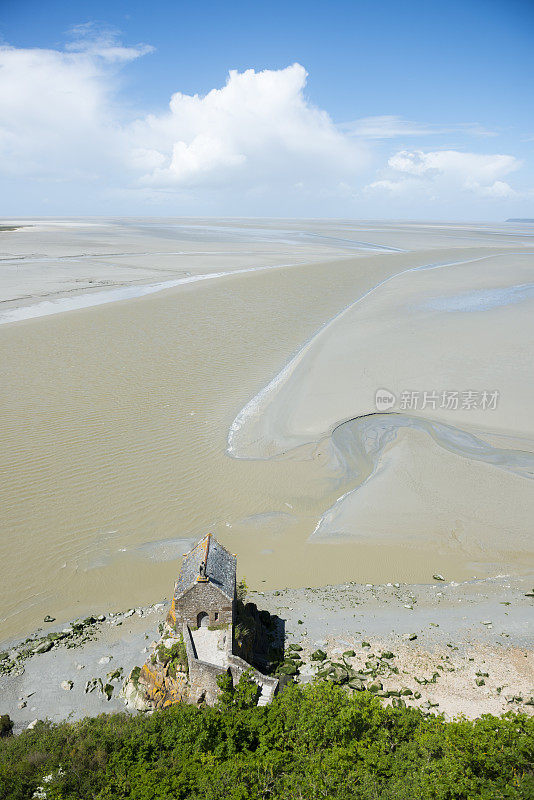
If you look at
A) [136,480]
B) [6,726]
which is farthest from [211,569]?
[136,480]

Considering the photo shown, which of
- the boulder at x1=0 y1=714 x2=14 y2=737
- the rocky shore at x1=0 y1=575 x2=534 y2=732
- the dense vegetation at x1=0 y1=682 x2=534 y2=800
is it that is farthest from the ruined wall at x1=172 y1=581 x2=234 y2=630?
the boulder at x1=0 y1=714 x2=14 y2=737

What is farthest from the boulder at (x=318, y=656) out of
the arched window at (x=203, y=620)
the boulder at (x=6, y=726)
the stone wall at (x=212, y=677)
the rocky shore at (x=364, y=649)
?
the boulder at (x=6, y=726)

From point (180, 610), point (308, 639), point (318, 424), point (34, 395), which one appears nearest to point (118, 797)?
point (180, 610)

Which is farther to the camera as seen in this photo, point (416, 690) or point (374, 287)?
point (374, 287)

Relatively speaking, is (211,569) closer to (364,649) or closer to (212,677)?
(212,677)

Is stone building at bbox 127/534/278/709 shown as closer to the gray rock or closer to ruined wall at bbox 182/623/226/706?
ruined wall at bbox 182/623/226/706

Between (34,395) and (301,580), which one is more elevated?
(34,395)

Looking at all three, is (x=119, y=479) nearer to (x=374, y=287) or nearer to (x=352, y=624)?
(x=352, y=624)
